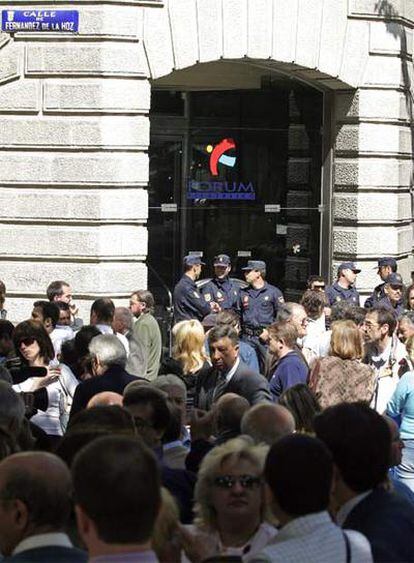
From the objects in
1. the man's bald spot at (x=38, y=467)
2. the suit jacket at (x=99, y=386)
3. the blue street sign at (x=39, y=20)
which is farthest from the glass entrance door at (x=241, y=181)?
the man's bald spot at (x=38, y=467)

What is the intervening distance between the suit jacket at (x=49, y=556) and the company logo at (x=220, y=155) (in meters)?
13.9

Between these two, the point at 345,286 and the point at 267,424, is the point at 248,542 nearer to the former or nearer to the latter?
the point at 267,424

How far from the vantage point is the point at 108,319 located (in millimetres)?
12867

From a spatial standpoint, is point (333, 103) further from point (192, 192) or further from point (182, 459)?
point (182, 459)

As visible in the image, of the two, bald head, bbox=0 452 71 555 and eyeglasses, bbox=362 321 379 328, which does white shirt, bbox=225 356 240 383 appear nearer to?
eyeglasses, bbox=362 321 379 328

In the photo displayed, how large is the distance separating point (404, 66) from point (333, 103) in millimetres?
984

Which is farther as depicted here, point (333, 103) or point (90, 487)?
point (333, 103)

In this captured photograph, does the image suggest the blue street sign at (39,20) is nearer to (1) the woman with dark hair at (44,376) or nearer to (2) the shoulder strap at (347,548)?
(1) the woman with dark hair at (44,376)

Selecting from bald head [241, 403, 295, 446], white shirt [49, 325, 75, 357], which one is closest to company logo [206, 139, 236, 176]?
white shirt [49, 325, 75, 357]

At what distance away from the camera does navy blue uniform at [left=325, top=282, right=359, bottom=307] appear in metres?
16.9

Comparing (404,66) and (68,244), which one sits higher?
(404,66)

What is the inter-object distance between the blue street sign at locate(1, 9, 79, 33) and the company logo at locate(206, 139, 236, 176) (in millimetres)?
A: 3019

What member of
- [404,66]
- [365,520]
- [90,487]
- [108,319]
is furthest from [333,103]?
[90,487]

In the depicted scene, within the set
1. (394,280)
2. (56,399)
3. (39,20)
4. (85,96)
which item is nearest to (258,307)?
(394,280)
